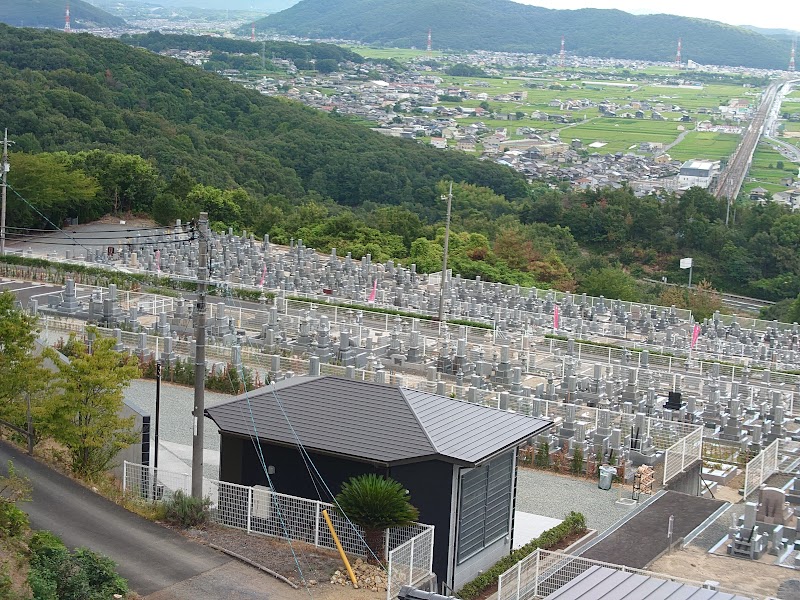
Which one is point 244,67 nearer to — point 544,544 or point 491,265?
point 491,265

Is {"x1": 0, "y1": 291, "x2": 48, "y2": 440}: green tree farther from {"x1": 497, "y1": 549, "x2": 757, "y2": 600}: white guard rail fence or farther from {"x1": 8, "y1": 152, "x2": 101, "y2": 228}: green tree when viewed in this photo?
{"x1": 8, "y1": 152, "x2": 101, "y2": 228}: green tree

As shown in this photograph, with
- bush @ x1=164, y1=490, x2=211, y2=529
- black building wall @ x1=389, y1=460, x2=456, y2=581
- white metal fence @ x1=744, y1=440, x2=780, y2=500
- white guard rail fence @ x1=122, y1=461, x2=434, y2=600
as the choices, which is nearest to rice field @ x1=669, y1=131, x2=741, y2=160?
white metal fence @ x1=744, y1=440, x2=780, y2=500

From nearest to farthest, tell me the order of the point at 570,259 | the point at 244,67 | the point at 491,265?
the point at 491,265
the point at 570,259
the point at 244,67

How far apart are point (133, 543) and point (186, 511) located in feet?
2.81

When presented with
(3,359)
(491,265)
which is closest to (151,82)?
(491,265)

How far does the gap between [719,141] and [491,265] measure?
107932mm

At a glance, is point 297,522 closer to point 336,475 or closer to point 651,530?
point 336,475

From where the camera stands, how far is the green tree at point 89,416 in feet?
50.1

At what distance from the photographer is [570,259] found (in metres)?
52.2

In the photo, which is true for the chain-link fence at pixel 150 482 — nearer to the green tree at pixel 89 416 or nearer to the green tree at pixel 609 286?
the green tree at pixel 89 416

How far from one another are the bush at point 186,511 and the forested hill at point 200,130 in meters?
41.3

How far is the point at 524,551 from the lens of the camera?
1468 cm

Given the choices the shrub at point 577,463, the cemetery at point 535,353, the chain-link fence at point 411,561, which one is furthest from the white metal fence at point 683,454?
the chain-link fence at point 411,561

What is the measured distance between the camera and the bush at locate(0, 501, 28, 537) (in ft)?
41.0
